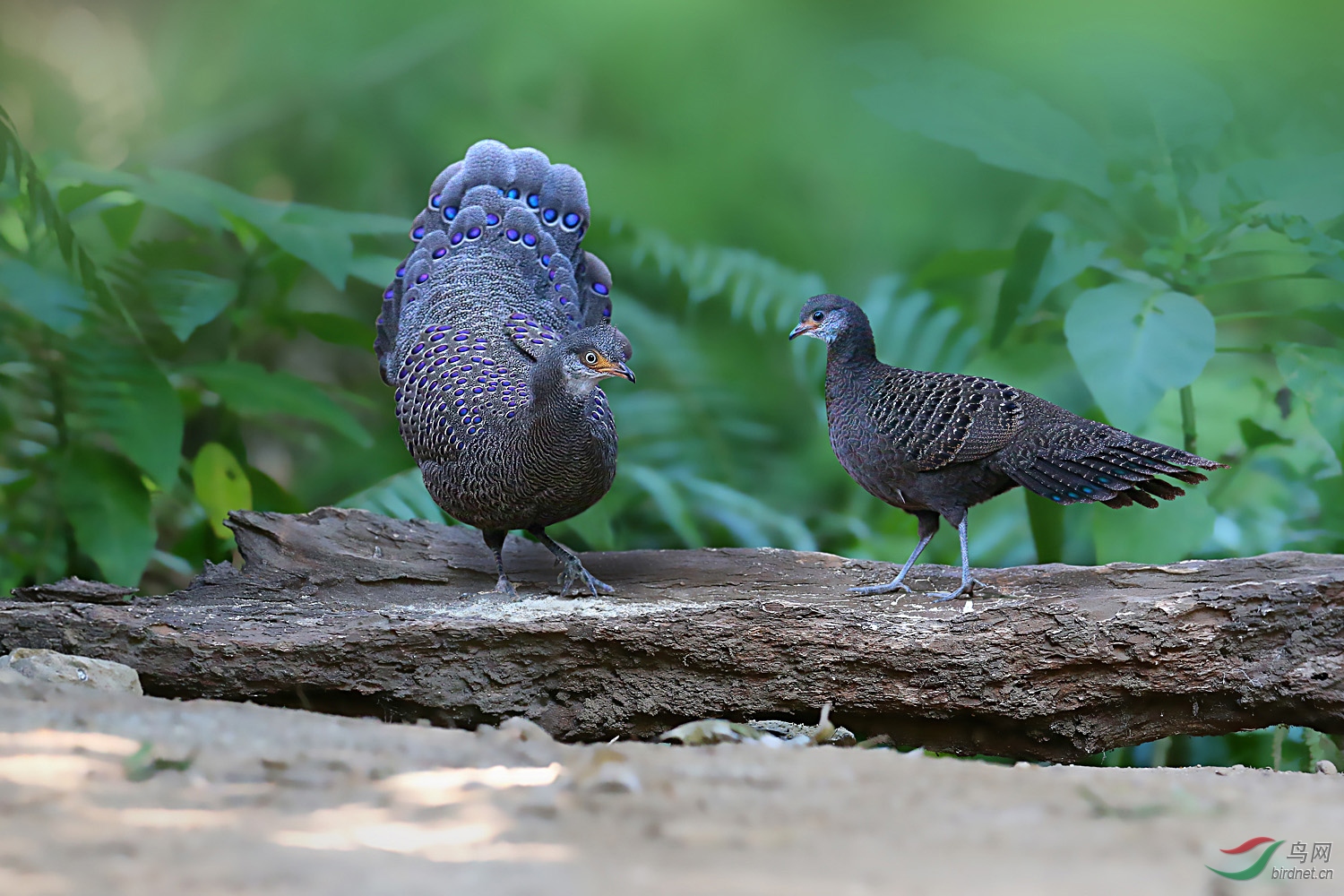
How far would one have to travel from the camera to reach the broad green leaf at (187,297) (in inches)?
179

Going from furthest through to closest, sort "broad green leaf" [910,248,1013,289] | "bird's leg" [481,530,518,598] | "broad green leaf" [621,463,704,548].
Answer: "broad green leaf" [621,463,704,548] < "broad green leaf" [910,248,1013,289] < "bird's leg" [481,530,518,598]

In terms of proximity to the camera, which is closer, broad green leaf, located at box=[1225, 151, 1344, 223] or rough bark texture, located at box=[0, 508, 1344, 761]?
rough bark texture, located at box=[0, 508, 1344, 761]

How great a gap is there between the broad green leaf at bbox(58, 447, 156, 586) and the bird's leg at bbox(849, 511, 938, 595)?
2734 mm

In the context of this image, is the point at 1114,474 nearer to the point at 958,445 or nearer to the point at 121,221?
the point at 958,445

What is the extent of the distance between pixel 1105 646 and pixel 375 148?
4979 mm

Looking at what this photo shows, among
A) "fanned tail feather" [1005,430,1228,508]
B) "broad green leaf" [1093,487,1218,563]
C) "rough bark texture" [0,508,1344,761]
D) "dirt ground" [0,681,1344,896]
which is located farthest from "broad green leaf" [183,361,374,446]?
"broad green leaf" [1093,487,1218,563]

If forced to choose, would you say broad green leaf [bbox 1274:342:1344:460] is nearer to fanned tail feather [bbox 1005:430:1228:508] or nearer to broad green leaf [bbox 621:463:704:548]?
fanned tail feather [bbox 1005:430:1228:508]

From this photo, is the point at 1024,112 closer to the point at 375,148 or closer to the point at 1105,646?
the point at 1105,646

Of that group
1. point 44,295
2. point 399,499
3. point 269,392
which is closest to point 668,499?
point 399,499

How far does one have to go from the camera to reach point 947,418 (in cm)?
334

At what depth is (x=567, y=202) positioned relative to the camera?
14.3 feet

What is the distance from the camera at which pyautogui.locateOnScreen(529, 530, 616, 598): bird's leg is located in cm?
349

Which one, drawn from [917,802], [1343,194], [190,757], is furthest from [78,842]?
[1343,194]

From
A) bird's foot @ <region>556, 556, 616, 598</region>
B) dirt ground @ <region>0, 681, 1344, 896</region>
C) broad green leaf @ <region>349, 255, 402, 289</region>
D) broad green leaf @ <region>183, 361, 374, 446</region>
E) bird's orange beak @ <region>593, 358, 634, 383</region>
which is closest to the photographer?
dirt ground @ <region>0, 681, 1344, 896</region>
